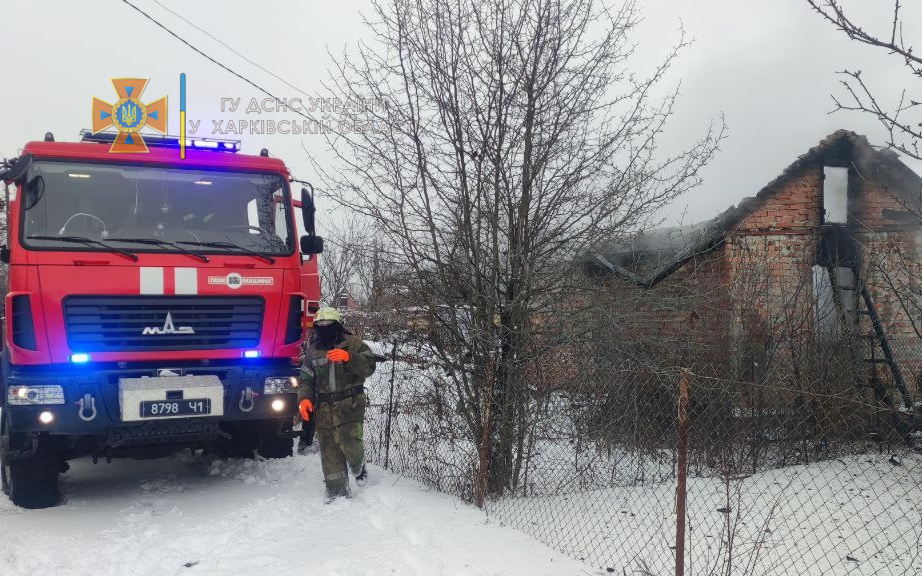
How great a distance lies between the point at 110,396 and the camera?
496 cm

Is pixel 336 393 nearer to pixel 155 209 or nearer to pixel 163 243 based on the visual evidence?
pixel 163 243

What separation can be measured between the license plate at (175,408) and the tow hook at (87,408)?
360 mm

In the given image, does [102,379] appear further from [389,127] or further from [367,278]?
[389,127]

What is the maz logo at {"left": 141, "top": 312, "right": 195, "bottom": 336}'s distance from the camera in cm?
524

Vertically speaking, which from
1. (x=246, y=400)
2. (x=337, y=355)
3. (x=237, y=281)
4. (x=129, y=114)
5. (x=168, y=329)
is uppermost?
(x=129, y=114)

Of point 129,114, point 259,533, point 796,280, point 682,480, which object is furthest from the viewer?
point 796,280

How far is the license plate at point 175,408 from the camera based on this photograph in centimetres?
494

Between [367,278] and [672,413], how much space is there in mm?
3327

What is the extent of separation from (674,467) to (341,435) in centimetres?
300

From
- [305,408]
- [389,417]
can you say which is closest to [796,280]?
[389,417]

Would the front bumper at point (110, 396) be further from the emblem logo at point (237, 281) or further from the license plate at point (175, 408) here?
the emblem logo at point (237, 281)

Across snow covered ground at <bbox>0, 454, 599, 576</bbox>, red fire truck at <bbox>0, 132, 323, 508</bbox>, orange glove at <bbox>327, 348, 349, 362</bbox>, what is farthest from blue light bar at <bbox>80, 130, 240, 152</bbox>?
snow covered ground at <bbox>0, 454, 599, 576</bbox>

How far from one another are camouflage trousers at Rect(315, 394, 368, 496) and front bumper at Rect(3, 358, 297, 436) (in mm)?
307

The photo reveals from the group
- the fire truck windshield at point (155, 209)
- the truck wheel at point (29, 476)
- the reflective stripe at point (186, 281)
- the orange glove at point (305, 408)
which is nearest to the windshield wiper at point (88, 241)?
the fire truck windshield at point (155, 209)
